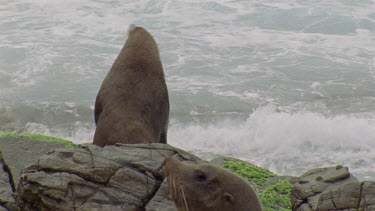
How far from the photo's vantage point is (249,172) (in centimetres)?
619

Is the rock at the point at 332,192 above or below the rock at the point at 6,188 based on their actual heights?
below

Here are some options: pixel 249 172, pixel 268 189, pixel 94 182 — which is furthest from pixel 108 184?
pixel 249 172

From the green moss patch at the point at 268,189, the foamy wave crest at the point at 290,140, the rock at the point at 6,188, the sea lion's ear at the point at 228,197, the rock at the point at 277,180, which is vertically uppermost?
the sea lion's ear at the point at 228,197

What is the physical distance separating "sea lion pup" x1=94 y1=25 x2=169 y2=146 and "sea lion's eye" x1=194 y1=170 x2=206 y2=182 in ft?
5.27

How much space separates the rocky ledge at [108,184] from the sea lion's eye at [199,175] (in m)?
0.38

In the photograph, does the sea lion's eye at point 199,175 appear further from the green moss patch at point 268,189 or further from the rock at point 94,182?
the green moss patch at point 268,189

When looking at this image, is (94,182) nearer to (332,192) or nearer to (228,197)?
(228,197)

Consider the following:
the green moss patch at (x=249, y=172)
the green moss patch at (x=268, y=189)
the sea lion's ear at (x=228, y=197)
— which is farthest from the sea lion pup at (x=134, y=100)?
the sea lion's ear at (x=228, y=197)

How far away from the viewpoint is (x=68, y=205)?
3.89 metres

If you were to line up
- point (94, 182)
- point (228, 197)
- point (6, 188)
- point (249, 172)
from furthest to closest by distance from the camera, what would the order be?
point (249, 172) < point (6, 188) < point (94, 182) < point (228, 197)

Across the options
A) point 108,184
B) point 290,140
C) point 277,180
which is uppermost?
point 108,184

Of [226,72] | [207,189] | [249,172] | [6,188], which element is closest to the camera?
[207,189]

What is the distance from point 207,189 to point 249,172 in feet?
8.16

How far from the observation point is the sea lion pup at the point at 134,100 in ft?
17.9
